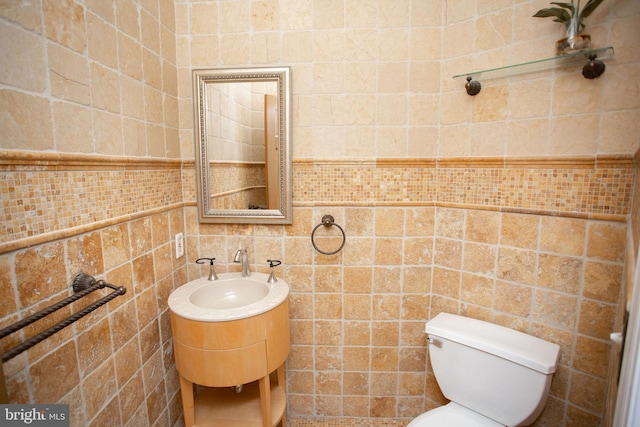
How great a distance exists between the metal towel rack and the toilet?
1.18m

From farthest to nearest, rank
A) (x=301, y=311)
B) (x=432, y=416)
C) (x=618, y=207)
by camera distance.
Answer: (x=301, y=311) < (x=432, y=416) < (x=618, y=207)

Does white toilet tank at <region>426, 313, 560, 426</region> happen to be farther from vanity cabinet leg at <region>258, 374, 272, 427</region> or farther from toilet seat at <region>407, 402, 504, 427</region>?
vanity cabinet leg at <region>258, 374, 272, 427</region>

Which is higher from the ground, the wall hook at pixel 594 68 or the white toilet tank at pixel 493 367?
the wall hook at pixel 594 68

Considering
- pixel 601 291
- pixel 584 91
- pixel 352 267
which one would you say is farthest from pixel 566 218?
pixel 352 267

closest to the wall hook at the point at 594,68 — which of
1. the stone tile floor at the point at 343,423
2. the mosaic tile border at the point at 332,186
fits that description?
the mosaic tile border at the point at 332,186

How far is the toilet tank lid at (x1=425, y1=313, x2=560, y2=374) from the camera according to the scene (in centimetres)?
110

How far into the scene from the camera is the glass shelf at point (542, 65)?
1062 mm

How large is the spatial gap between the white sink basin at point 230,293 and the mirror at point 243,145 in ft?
0.97

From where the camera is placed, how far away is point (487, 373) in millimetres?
1180

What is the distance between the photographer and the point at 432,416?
1216mm

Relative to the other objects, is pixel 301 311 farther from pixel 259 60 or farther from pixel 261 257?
pixel 259 60

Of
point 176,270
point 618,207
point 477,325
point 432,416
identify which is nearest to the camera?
point 618,207

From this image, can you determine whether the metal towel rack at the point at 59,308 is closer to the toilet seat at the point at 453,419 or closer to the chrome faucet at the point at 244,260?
the chrome faucet at the point at 244,260

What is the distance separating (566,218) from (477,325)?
1.86ft
